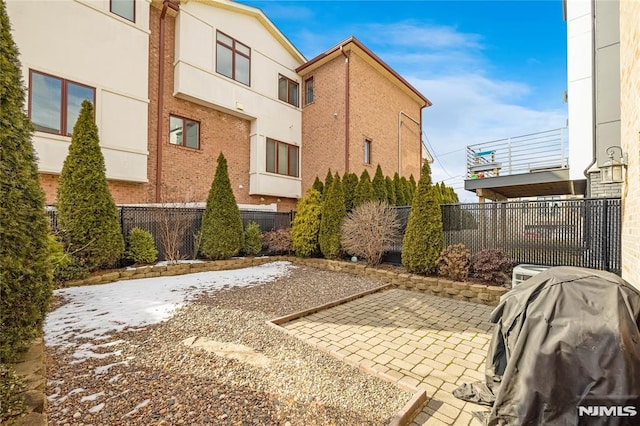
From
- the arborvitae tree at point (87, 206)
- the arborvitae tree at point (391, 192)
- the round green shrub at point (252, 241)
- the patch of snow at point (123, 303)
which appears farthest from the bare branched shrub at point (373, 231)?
the arborvitae tree at point (87, 206)

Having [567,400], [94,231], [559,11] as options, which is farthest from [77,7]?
[559,11]

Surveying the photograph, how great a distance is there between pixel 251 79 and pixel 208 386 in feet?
42.2

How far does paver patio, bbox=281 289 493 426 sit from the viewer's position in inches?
110

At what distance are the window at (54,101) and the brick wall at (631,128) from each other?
12.3 m

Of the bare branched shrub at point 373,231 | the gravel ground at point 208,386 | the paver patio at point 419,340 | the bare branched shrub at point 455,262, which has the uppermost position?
the bare branched shrub at point 373,231

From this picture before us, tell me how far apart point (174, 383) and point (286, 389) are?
106 cm

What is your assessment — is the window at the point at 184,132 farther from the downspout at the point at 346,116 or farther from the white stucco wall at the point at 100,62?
the downspout at the point at 346,116

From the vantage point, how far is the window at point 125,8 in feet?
31.0

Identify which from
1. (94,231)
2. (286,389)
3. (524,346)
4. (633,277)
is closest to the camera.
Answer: (524,346)

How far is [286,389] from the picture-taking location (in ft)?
8.63

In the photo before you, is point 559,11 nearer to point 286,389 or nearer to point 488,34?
point 488,34

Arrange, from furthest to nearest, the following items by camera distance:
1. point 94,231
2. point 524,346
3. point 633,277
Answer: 1. point 94,231
2. point 633,277
3. point 524,346

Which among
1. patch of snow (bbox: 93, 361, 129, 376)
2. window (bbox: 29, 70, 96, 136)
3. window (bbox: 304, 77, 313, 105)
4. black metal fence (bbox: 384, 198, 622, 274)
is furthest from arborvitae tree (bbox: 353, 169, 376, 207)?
window (bbox: 29, 70, 96, 136)

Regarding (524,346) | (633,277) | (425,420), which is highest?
(633,277)
